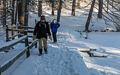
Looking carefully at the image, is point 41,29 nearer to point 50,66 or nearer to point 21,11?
point 50,66

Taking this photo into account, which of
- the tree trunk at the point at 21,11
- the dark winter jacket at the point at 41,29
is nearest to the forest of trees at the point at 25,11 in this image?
the tree trunk at the point at 21,11

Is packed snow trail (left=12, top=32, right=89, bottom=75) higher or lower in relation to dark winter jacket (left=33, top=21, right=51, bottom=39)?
lower

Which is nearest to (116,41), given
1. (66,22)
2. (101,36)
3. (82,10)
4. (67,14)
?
(101,36)

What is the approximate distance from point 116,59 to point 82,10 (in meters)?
40.3

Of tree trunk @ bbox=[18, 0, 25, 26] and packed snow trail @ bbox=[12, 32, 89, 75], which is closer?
packed snow trail @ bbox=[12, 32, 89, 75]

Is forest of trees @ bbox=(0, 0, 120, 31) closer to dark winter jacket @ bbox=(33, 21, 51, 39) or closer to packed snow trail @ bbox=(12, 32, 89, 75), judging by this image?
dark winter jacket @ bbox=(33, 21, 51, 39)

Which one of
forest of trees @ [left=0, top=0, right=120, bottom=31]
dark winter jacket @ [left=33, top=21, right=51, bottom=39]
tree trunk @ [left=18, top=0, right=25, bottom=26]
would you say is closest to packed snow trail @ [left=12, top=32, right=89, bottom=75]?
dark winter jacket @ [left=33, top=21, right=51, bottom=39]

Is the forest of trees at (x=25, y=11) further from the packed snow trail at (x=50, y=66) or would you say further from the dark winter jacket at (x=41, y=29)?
the packed snow trail at (x=50, y=66)

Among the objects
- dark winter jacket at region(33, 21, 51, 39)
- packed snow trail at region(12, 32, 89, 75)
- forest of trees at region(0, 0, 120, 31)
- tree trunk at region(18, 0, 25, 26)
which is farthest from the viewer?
forest of trees at region(0, 0, 120, 31)

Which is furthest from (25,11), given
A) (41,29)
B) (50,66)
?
(50,66)

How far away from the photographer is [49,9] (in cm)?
5775

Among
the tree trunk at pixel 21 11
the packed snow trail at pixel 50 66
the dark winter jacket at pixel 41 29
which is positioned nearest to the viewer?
the packed snow trail at pixel 50 66

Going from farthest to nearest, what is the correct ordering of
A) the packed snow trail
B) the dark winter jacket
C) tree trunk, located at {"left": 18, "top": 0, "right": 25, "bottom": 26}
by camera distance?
tree trunk, located at {"left": 18, "top": 0, "right": 25, "bottom": 26} → the dark winter jacket → the packed snow trail

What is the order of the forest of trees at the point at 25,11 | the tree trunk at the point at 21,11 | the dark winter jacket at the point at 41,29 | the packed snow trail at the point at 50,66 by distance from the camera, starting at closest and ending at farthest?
the packed snow trail at the point at 50,66 → the dark winter jacket at the point at 41,29 → the tree trunk at the point at 21,11 → the forest of trees at the point at 25,11
